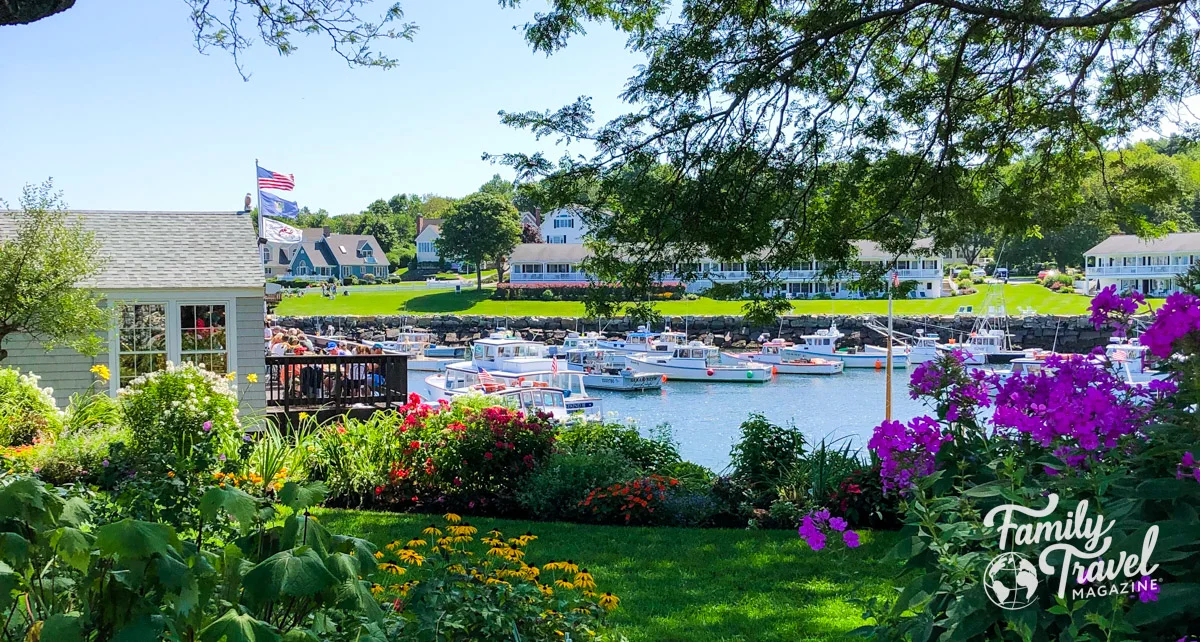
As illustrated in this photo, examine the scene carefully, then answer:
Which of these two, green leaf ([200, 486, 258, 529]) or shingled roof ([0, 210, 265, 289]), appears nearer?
green leaf ([200, 486, 258, 529])

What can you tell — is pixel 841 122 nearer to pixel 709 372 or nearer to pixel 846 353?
pixel 709 372

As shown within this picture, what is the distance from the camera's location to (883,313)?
60.5 metres

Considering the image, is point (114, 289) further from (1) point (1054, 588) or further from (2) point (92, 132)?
(1) point (1054, 588)

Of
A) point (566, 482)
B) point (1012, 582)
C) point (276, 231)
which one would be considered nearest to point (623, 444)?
point (566, 482)

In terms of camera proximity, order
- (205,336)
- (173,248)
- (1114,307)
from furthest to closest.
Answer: (173,248) < (205,336) < (1114,307)

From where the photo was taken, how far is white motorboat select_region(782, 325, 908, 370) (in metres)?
44.3

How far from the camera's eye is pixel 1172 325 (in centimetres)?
237

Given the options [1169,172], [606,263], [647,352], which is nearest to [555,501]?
[606,263]

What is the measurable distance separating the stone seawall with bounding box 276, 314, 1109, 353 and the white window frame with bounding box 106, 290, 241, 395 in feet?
112

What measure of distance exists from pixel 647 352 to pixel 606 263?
37.3 m

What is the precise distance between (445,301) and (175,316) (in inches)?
2310

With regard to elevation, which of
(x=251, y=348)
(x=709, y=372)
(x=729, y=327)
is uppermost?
(x=251, y=348)

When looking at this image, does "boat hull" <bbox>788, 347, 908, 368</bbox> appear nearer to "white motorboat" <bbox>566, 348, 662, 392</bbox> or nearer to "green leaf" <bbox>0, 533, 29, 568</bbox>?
"white motorboat" <bbox>566, 348, 662, 392</bbox>

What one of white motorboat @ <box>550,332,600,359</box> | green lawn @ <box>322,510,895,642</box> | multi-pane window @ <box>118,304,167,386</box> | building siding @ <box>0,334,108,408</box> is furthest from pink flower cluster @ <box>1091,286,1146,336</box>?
white motorboat @ <box>550,332,600,359</box>
